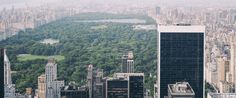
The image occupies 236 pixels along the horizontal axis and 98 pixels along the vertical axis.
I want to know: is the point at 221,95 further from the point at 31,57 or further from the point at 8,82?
the point at 31,57

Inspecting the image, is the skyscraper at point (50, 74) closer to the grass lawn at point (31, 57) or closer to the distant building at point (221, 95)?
the grass lawn at point (31, 57)

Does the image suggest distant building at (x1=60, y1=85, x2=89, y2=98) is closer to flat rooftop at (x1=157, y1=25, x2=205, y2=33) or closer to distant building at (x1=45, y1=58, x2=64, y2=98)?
distant building at (x1=45, y1=58, x2=64, y2=98)

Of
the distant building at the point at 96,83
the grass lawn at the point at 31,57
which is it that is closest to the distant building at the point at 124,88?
Result: the distant building at the point at 96,83

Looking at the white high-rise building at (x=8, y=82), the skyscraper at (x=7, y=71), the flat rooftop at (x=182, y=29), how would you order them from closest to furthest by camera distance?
the white high-rise building at (x=8, y=82) < the skyscraper at (x=7, y=71) < the flat rooftop at (x=182, y=29)

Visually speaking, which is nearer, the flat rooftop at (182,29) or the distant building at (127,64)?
the flat rooftop at (182,29)

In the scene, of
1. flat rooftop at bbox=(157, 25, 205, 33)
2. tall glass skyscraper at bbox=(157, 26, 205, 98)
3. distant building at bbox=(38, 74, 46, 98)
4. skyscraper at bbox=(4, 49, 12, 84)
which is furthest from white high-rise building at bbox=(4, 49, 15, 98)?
flat rooftop at bbox=(157, 25, 205, 33)

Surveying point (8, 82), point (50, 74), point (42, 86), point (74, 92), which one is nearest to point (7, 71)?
point (8, 82)

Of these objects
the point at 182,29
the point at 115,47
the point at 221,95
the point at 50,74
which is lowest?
the point at 221,95
